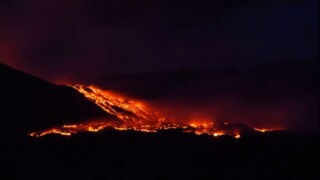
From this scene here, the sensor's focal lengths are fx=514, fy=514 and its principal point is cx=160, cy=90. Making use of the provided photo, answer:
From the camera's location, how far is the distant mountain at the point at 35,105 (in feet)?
52.5

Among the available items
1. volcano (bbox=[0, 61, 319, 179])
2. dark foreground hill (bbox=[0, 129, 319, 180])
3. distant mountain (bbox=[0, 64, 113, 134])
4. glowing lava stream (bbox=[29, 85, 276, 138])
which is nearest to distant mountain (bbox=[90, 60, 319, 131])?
glowing lava stream (bbox=[29, 85, 276, 138])

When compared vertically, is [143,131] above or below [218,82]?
below

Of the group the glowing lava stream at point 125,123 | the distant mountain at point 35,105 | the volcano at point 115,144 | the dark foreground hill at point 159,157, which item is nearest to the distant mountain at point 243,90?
the glowing lava stream at point 125,123

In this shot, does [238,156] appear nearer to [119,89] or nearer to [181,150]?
[181,150]

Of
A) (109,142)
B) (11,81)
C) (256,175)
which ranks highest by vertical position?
(11,81)

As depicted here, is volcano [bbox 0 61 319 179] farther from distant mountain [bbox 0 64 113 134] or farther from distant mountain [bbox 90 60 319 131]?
distant mountain [bbox 90 60 319 131]

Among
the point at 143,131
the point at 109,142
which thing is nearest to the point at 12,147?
the point at 109,142

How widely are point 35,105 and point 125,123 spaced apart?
3083mm

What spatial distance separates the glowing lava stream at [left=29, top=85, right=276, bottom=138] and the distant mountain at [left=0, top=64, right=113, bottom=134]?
55 cm

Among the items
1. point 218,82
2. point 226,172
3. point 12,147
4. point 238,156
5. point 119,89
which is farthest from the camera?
point 218,82

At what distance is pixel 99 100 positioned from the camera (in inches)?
781

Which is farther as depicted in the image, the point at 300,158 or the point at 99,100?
the point at 99,100

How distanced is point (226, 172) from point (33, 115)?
Answer: 647 centimetres

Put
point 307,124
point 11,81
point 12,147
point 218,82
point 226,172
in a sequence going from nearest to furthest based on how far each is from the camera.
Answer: point 12,147 < point 226,172 < point 11,81 < point 307,124 < point 218,82
